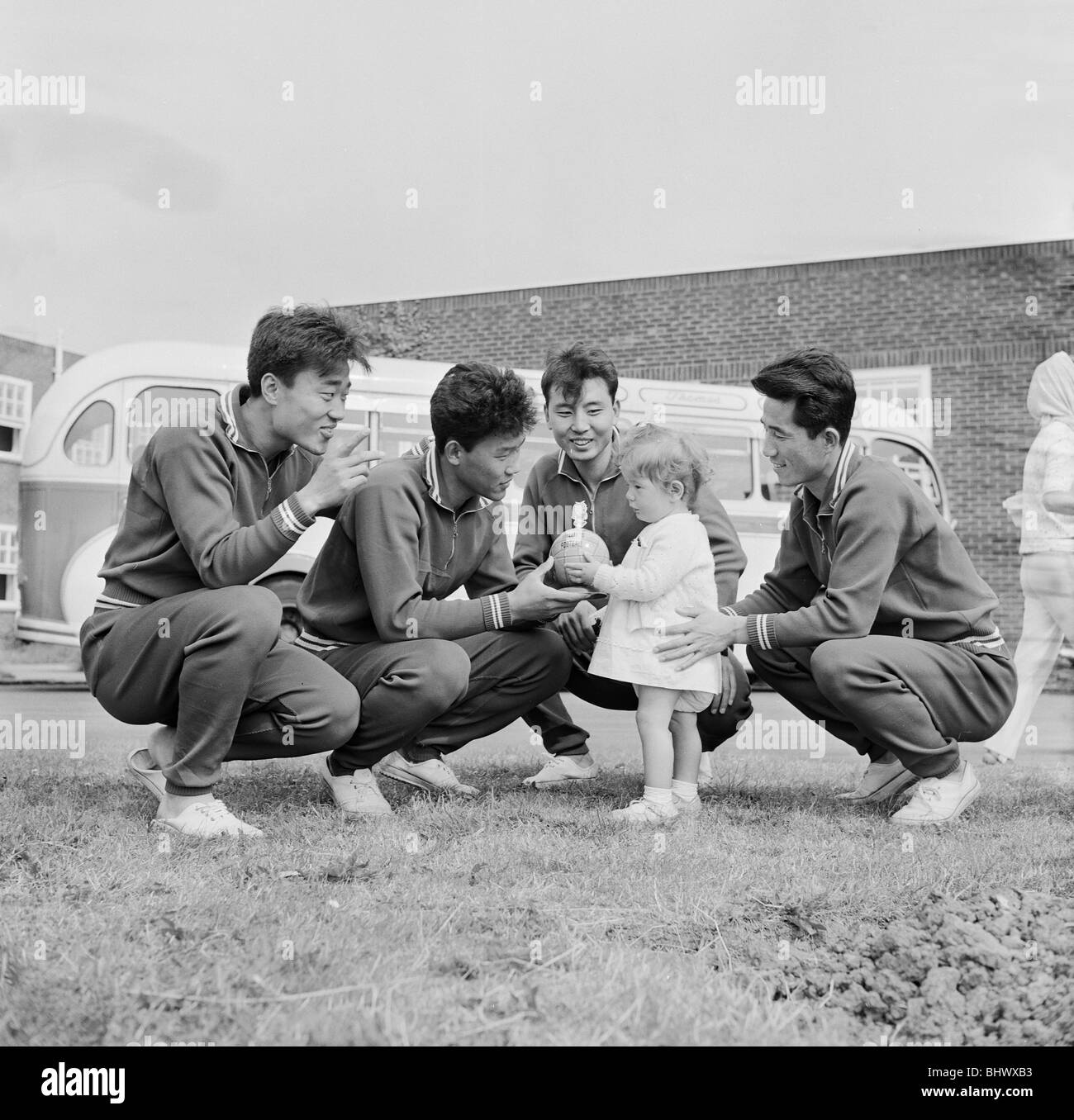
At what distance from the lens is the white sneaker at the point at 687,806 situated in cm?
378

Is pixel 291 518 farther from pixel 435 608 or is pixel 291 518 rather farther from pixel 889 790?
pixel 889 790

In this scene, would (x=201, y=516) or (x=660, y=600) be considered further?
(x=660, y=600)

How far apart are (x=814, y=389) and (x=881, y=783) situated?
4.82 ft

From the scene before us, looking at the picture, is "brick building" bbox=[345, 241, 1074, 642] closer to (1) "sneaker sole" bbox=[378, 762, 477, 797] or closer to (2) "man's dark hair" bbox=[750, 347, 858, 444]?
(2) "man's dark hair" bbox=[750, 347, 858, 444]

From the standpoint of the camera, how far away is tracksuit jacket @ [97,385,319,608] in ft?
10.8

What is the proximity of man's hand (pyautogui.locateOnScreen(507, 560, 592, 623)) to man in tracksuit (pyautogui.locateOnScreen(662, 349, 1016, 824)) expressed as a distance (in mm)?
356

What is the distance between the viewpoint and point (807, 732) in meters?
7.95

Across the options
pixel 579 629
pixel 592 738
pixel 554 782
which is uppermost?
pixel 579 629

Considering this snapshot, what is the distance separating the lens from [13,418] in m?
11.0

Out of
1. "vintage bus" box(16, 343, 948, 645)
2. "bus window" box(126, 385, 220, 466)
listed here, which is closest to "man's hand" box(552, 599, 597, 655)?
"vintage bus" box(16, 343, 948, 645)

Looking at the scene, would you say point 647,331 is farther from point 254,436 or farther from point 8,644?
point 254,436

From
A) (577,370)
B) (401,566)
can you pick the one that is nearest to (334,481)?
(401,566)

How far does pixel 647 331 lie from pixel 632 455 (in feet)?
44.7
